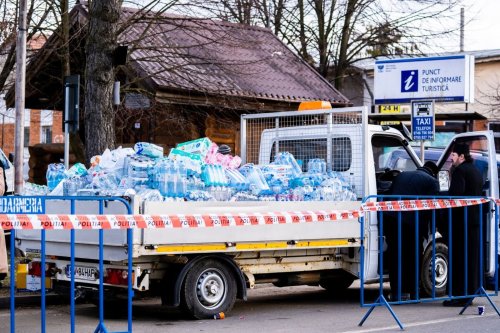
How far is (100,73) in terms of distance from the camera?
1445cm

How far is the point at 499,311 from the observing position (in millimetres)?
10969

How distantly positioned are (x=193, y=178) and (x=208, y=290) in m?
1.25

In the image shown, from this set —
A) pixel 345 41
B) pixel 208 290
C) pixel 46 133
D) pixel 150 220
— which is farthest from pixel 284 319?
pixel 46 133

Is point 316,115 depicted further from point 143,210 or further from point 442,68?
point 442,68

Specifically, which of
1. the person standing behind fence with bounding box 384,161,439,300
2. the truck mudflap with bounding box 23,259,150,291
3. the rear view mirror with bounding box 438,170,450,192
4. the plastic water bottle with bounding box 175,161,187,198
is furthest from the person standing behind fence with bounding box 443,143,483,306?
the truck mudflap with bounding box 23,259,150,291

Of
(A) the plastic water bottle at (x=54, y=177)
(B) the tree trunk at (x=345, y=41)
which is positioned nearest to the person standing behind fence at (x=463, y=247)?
(A) the plastic water bottle at (x=54, y=177)

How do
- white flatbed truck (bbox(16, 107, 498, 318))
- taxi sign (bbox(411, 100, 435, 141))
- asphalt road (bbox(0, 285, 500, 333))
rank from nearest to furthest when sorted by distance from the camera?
white flatbed truck (bbox(16, 107, 498, 318)) → asphalt road (bbox(0, 285, 500, 333)) → taxi sign (bbox(411, 100, 435, 141))

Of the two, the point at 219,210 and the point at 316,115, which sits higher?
the point at 316,115

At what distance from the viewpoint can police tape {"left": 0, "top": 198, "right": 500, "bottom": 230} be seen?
7.27m

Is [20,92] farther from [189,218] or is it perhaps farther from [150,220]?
[150,220]

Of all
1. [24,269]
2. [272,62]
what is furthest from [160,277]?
[272,62]

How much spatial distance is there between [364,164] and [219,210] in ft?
8.08

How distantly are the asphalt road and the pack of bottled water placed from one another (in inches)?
54.4

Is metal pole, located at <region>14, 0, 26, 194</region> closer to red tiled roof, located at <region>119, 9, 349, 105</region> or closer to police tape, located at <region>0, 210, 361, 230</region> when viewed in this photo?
red tiled roof, located at <region>119, 9, 349, 105</region>
